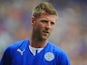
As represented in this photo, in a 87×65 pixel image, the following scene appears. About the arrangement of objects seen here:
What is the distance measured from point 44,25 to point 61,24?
418 cm

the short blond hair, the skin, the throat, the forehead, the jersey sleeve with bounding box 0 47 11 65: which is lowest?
the jersey sleeve with bounding box 0 47 11 65

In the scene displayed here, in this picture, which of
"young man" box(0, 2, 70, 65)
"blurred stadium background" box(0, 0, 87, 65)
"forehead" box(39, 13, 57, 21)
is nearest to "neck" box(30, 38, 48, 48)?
"young man" box(0, 2, 70, 65)

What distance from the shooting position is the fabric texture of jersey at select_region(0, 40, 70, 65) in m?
2.44

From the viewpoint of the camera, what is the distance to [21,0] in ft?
21.4

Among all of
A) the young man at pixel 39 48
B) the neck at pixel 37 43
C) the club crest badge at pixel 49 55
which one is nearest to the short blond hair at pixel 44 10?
the young man at pixel 39 48

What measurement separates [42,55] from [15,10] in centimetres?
407

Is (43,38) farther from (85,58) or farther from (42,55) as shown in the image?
(85,58)

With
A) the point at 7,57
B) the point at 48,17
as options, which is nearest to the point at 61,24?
the point at 7,57

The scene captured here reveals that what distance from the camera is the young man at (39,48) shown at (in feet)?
7.75

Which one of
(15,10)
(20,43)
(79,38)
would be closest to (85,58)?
(79,38)

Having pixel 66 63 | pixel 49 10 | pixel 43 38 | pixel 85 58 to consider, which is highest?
pixel 49 10

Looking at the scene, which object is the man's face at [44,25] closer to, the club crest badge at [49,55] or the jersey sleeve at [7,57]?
the club crest badge at [49,55]

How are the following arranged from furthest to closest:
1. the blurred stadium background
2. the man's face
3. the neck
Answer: the blurred stadium background
the neck
the man's face

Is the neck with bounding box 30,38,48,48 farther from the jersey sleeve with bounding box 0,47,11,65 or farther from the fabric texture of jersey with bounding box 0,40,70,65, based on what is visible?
the jersey sleeve with bounding box 0,47,11,65
